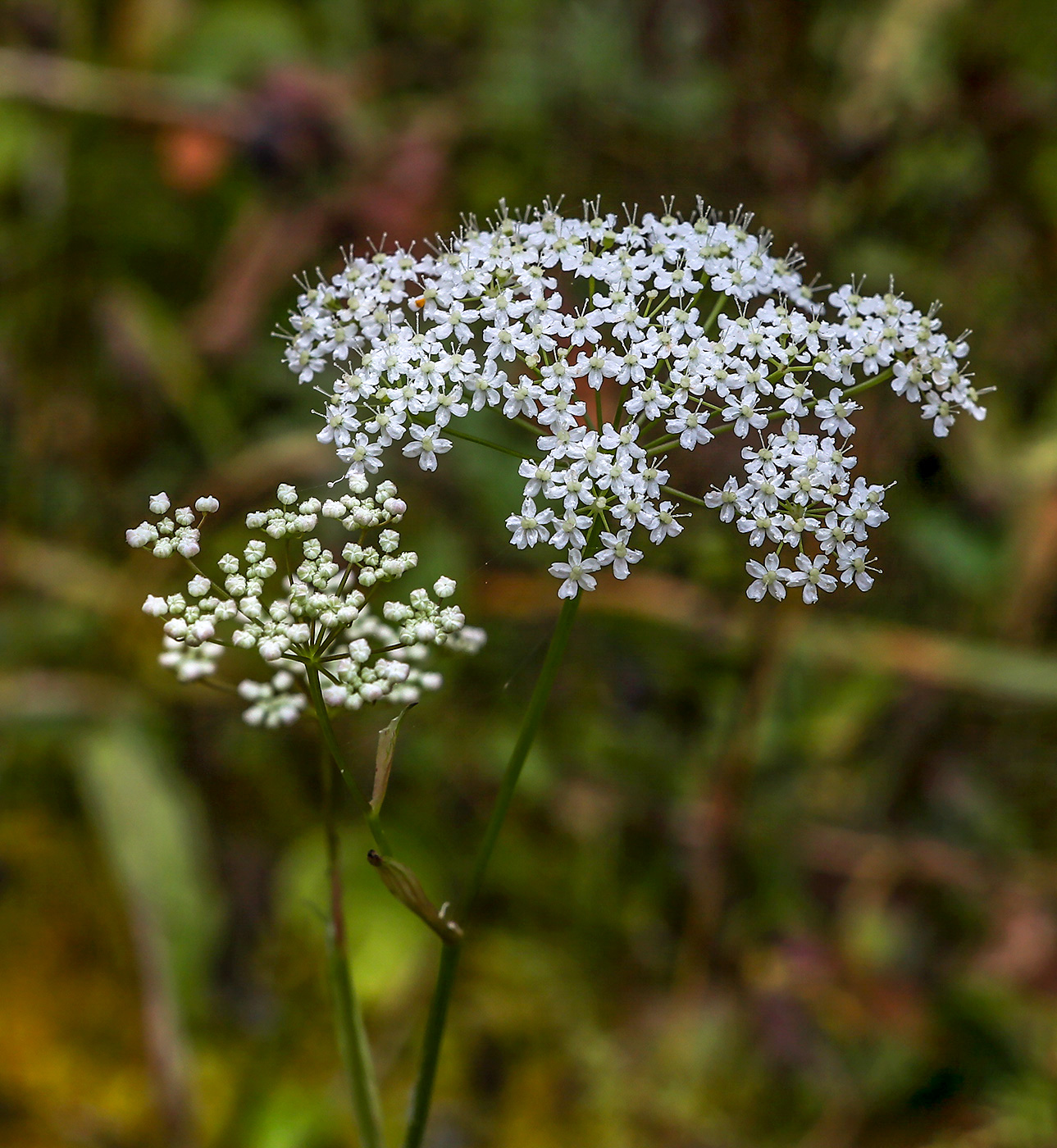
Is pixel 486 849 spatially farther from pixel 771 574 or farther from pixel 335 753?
pixel 771 574

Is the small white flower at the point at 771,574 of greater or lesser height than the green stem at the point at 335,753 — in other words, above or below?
above

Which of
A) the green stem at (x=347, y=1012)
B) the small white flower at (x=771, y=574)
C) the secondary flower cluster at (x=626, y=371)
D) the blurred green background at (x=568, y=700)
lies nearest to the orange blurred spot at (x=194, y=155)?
the blurred green background at (x=568, y=700)

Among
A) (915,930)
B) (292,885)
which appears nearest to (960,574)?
(915,930)

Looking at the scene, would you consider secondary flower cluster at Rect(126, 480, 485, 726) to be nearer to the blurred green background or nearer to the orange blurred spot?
the blurred green background

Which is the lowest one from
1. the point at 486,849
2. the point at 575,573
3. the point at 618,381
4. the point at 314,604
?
the point at 486,849

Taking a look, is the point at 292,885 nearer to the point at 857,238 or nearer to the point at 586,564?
the point at 586,564

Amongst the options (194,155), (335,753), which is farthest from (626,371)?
(194,155)

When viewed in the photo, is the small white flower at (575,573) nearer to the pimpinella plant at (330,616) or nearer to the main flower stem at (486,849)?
the main flower stem at (486,849)
